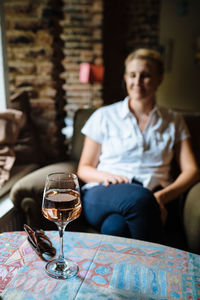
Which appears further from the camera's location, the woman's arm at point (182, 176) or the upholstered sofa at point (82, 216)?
the woman's arm at point (182, 176)

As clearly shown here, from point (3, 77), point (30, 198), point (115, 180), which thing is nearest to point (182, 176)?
point (115, 180)

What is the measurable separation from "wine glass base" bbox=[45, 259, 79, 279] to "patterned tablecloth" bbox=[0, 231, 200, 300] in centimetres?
1

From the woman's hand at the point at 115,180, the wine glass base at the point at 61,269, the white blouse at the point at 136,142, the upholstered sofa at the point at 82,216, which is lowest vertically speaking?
the upholstered sofa at the point at 82,216

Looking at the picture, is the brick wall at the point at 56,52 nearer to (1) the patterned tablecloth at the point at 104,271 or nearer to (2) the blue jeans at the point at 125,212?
(2) the blue jeans at the point at 125,212

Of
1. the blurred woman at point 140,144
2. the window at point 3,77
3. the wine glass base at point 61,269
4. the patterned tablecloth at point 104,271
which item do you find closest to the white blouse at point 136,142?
the blurred woman at point 140,144

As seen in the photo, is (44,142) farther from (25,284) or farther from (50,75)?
(25,284)

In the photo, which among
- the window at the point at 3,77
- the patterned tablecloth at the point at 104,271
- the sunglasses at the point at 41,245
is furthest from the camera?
the window at the point at 3,77

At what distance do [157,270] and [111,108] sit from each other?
3.56ft

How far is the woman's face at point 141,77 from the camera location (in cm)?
159

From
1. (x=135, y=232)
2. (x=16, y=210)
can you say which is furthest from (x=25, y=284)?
(x=16, y=210)

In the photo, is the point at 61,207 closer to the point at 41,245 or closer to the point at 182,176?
the point at 41,245

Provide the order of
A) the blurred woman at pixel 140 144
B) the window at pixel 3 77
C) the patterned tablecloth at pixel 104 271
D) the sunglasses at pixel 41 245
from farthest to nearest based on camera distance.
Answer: the window at pixel 3 77
the blurred woman at pixel 140 144
the sunglasses at pixel 41 245
the patterned tablecloth at pixel 104 271

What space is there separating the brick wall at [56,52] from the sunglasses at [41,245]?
131cm

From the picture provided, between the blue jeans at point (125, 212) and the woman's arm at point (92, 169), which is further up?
the woman's arm at point (92, 169)
